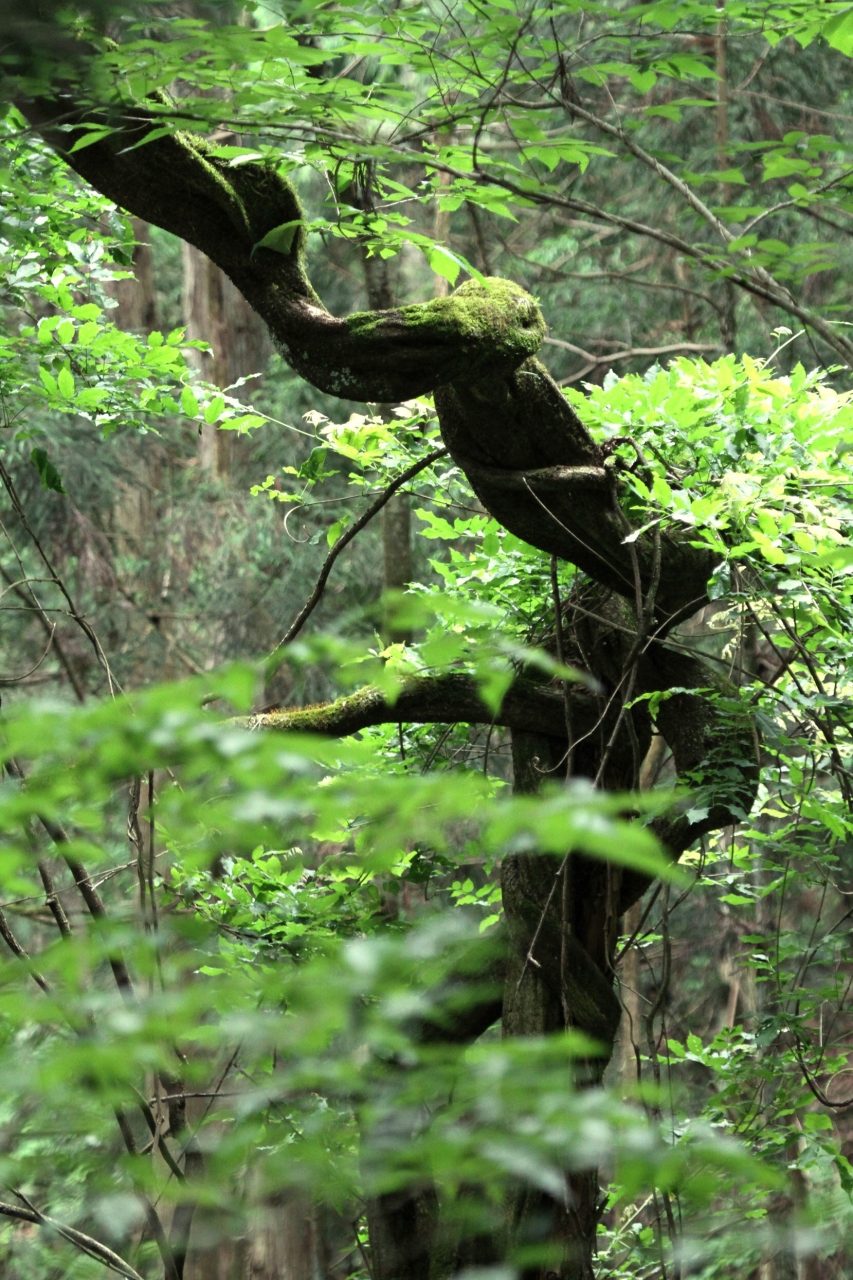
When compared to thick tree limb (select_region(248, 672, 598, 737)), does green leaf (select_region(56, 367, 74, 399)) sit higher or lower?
higher

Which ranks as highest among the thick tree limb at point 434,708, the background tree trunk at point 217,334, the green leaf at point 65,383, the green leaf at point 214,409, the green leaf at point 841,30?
the background tree trunk at point 217,334

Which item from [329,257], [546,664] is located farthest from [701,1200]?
[329,257]

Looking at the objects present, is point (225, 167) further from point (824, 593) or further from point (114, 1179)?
point (114, 1179)

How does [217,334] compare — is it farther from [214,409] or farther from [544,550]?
[544,550]

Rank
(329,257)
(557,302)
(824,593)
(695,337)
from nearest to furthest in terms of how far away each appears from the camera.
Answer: (824,593) < (695,337) < (557,302) < (329,257)

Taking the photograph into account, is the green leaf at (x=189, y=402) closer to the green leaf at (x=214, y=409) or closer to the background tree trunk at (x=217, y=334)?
the green leaf at (x=214, y=409)

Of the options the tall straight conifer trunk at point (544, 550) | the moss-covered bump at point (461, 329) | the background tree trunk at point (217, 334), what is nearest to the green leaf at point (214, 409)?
the tall straight conifer trunk at point (544, 550)

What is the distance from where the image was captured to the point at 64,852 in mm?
1281

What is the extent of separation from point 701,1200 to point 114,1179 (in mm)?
736

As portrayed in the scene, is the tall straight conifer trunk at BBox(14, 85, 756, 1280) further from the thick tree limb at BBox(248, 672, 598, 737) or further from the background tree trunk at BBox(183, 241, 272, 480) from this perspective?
the background tree trunk at BBox(183, 241, 272, 480)

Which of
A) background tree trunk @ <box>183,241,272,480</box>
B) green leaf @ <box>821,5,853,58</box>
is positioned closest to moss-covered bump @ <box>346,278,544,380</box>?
green leaf @ <box>821,5,853,58</box>

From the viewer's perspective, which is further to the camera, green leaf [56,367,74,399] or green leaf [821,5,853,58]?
green leaf [56,367,74,399]

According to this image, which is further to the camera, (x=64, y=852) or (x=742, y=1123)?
(x=742, y=1123)

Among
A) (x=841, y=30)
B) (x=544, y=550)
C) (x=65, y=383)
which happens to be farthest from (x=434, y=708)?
(x=841, y=30)
